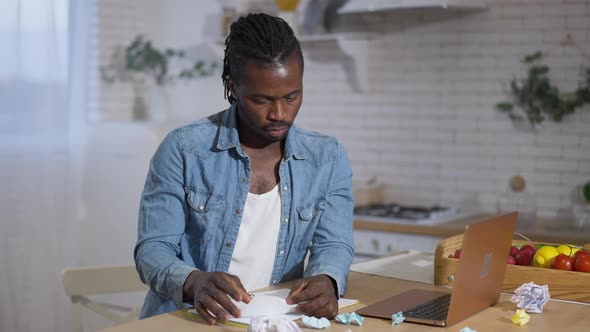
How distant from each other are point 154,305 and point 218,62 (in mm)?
3184

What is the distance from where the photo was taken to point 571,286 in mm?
2283

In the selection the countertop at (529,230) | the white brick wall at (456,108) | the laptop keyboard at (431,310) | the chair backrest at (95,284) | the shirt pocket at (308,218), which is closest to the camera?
the laptop keyboard at (431,310)

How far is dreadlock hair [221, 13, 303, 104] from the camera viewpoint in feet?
7.39

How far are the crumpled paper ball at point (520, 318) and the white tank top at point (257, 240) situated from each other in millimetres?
716

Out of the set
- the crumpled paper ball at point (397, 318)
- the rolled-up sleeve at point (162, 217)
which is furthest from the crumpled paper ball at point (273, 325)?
the rolled-up sleeve at point (162, 217)

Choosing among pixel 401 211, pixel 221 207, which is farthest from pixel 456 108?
pixel 221 207

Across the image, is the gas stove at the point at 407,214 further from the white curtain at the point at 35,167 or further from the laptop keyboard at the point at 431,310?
the laptop keyboard at the point at 431,310

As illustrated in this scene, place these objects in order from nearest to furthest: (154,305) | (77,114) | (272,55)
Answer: (272,55) → (154,305) → (77,114)

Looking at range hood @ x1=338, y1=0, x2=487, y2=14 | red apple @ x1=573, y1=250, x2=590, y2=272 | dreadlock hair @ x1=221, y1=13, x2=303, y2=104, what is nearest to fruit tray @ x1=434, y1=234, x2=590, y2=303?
red apple @ x1=573, y1=250, x2=590, y2=272

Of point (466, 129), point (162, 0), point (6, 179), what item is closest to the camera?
point (6, 179)

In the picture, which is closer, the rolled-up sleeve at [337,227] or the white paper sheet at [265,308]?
the white paper sheet at [265,308]

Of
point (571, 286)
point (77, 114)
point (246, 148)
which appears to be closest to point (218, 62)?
point (77, 114)

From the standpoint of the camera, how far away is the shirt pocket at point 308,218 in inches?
96.1

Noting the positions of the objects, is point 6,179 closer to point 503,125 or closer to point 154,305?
point 154,305
